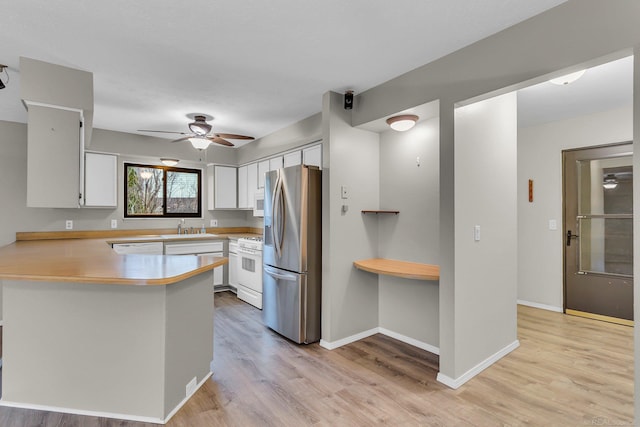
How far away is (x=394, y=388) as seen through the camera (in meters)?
2.38

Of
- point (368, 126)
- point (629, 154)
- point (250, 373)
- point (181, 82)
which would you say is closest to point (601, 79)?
point (629, 154)

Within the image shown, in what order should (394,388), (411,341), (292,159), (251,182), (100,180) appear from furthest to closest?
(251,182) → (100,180) → (292,159) → (411,341) → (394,388)

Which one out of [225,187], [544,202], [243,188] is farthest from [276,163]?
[544,202]

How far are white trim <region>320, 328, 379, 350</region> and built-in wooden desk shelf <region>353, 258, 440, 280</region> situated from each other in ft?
2.41

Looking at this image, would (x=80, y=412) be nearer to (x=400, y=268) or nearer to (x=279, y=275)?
(x=279, y=275)

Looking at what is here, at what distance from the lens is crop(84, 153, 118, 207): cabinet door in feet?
14.4

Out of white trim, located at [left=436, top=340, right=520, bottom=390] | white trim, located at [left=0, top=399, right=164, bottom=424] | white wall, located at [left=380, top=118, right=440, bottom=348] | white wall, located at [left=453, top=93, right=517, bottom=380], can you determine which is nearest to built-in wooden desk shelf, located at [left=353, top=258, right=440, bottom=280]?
white wall, located at [left=380, top=118, right=440, bottom=348]

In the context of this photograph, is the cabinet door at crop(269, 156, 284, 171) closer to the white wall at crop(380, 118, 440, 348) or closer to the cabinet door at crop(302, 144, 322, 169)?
the cabinet door at crop(302, 144, 322, 169)

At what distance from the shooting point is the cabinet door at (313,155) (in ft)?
12.0

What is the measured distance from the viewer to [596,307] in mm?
3877

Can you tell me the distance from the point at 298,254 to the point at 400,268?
1.00 meters

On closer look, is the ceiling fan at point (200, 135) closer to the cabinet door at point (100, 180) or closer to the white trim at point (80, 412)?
the cabinet door at point (100, 180)

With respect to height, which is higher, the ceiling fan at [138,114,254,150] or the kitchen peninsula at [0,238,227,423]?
the ceiling fan at [138,114,254,150]

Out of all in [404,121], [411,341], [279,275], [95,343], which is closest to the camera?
[95,343]
